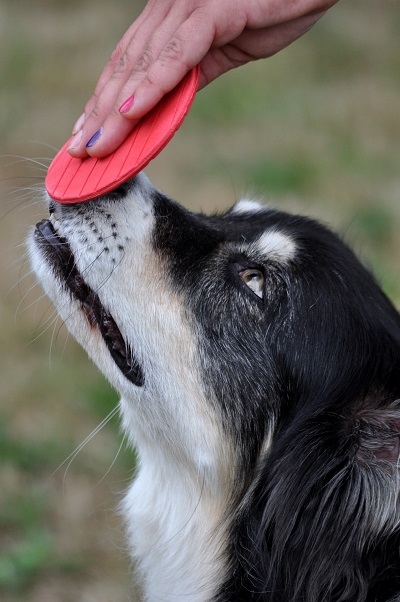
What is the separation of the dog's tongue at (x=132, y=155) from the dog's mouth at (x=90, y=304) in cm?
17

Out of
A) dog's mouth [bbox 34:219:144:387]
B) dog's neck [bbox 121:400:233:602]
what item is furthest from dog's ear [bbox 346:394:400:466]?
dog's mouth [bbox 34:219:144:387]

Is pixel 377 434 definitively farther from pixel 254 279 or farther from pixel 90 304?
pixel 90 304

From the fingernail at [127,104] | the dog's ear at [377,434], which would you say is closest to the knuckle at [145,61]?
the fingernail at [127,104]

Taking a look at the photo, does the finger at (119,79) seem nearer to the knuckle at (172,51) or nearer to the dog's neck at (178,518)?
the knuckle at (172,51)

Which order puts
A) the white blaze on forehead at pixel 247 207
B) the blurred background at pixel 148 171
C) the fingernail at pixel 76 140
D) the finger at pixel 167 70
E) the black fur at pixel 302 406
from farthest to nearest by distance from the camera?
the blurred background at pixel 148 171
the white blaze on forehead at pixel 247 207
the fingernail at pixel 76 140
the finger at pixel 167 70
the black fur at pixel 302 406

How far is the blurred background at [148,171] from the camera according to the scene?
437 cm

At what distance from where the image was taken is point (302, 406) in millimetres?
3010

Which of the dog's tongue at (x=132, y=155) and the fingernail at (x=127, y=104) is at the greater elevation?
the fingernail at (x=127, y=104)

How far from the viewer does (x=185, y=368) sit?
305 centimetres

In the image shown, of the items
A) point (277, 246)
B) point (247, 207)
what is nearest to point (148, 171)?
point (247, 207)

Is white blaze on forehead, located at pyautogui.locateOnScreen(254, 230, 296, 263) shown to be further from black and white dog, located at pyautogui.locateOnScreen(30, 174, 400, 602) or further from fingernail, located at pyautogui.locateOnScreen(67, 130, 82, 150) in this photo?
fingernail, located at pyautogui.locateOnScreen(67, 130, 82, 150)

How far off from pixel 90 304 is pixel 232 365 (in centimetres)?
48

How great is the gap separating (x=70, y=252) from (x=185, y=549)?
3.36 ft

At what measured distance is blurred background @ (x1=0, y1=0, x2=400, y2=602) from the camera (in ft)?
14.3
